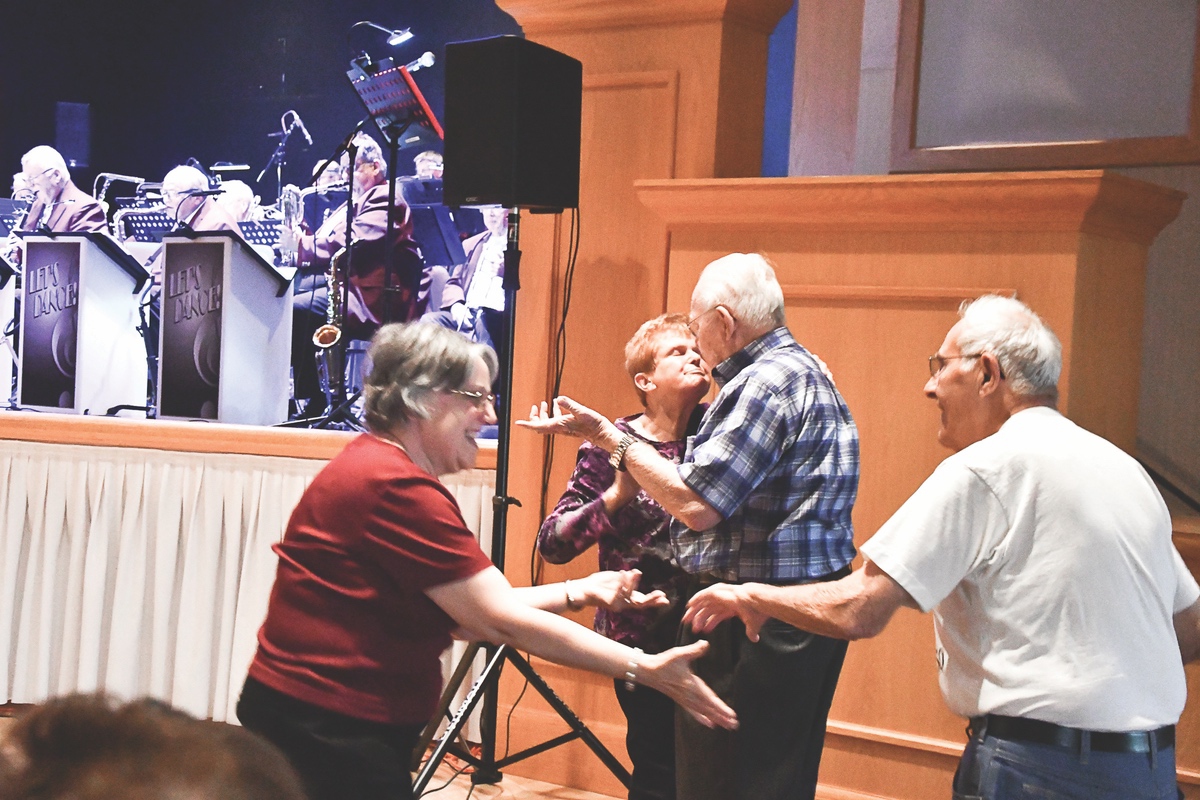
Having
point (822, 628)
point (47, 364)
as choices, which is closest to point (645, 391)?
point (822, 628)

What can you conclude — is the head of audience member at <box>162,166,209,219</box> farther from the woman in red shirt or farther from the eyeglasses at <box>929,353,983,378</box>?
the eyeglasses at <box>929,353,983,378</box>

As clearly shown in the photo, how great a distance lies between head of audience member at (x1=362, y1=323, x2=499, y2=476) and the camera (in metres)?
2.18

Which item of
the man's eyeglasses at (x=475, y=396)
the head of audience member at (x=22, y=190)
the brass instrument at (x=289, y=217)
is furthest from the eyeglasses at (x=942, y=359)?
the head of audience member at (x=22, y=190)

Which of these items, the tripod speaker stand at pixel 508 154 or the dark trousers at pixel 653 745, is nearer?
the dark trousers at pixel 653 745

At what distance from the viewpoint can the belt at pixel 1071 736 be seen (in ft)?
6.14

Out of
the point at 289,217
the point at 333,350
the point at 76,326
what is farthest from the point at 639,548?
the point at 76,326

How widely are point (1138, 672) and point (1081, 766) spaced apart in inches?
6.8

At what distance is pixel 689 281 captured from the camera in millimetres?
3932

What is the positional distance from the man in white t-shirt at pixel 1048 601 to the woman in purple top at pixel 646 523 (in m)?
1.10

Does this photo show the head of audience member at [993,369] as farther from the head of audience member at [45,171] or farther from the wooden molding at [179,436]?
the head of audience member at [45,171]

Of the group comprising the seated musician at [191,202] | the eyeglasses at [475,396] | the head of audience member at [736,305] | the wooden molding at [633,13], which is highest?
the wooden molding at [633,13]

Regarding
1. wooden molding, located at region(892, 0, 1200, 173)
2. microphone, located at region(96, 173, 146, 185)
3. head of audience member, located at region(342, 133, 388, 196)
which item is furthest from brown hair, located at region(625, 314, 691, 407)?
microphone, located at region(96, 173, 146, 185)

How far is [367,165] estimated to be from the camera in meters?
5.62

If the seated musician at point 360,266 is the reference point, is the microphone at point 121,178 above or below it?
above
